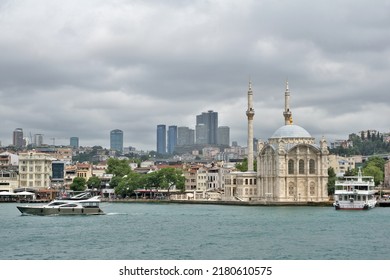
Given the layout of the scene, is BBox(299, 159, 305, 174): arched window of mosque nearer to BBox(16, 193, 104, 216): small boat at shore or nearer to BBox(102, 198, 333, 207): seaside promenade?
BBox(102, 198, 333, 207): seaside promenade

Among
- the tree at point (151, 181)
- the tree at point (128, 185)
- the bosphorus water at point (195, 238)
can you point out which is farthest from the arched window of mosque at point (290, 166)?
the tree at point (128, 185)

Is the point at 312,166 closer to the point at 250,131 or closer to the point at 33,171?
the point at 250,131

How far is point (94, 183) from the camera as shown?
11275 centimetres

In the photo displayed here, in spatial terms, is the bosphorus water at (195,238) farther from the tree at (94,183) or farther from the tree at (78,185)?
the tree at (94,183)

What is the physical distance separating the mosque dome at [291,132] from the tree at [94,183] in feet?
113

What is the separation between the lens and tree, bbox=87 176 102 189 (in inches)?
4436

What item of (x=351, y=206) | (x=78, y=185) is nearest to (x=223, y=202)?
(x=351, y=206)

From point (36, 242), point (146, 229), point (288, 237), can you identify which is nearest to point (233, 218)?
point (146, 229)

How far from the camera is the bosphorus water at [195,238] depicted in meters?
34.1

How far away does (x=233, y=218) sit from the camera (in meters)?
57.6

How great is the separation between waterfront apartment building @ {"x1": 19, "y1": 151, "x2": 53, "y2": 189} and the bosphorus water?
52.5 metres
